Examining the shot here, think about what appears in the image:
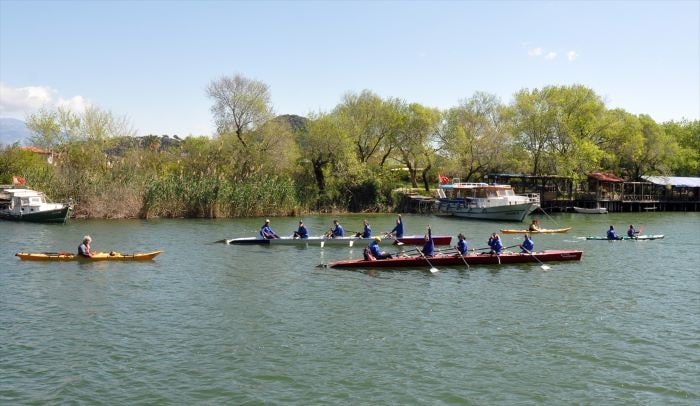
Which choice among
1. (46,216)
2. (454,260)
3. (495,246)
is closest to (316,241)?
(454,260)

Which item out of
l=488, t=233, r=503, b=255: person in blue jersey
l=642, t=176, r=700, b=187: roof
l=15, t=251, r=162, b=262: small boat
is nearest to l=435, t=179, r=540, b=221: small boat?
l=642, t=176, r=700, b=187: roof

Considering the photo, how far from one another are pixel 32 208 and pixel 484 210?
40307 millimetres

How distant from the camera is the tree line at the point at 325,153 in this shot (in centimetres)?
5406

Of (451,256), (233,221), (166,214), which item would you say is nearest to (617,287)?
(451,256)

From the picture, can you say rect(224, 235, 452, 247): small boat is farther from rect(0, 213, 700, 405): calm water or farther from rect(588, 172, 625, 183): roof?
rect(588, 172, 625, 183): roof

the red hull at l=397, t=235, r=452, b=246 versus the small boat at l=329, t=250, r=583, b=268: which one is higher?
the red hull at l=397, t=235, r=452, b=246

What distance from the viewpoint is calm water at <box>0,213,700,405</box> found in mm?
13992

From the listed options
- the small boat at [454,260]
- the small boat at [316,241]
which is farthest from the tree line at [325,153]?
the small boat at [454,260]

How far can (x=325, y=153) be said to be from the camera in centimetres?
6725

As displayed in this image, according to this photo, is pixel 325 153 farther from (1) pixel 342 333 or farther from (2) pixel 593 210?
(1) pixel 342 333

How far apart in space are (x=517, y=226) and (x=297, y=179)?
2506 centimetres

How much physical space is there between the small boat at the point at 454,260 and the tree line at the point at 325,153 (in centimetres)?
2887

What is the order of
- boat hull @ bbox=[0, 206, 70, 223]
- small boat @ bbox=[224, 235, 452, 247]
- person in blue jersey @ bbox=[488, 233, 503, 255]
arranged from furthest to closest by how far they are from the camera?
boat hull @ bbox=[0, 206, 70, 223]
small boat @ bbox=[224, 235, 452, 247]
person in blue jersey @ bbox=[488, 233, 503, 255]

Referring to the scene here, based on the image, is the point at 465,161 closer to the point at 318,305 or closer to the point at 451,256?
the point at 451,256
